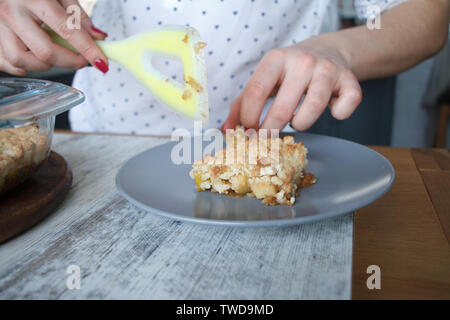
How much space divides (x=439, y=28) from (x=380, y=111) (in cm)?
53

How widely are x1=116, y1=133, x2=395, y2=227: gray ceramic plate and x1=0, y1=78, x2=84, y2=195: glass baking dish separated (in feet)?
0.37

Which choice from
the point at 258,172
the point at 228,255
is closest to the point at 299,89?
the point at 258,172

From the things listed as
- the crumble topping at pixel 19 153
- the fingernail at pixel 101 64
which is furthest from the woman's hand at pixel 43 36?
the crumble topping at pixel 19 153

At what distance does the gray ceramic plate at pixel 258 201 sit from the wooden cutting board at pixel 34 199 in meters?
0.08

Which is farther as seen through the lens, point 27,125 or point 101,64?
point 101,64

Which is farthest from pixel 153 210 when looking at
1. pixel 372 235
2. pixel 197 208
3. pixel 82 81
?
pixel 82 81

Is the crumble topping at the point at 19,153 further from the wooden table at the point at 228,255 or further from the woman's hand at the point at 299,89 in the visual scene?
the woman's hand at the point at 299,89

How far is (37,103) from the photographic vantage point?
0.44 m

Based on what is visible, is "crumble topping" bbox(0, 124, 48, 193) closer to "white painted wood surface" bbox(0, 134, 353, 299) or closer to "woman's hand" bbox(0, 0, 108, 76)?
"white painted wood surface" bbox(0, 134, 353, 299)

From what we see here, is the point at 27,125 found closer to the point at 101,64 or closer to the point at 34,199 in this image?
the point at 34,199

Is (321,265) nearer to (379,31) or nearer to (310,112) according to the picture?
(310,112)

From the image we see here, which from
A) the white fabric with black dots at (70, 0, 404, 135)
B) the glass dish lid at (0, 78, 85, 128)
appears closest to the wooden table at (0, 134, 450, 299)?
the glass dish lid at (0, 78, 85, 128)

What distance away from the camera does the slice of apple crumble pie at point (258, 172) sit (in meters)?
0.48

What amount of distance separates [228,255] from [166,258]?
0.22 ft
